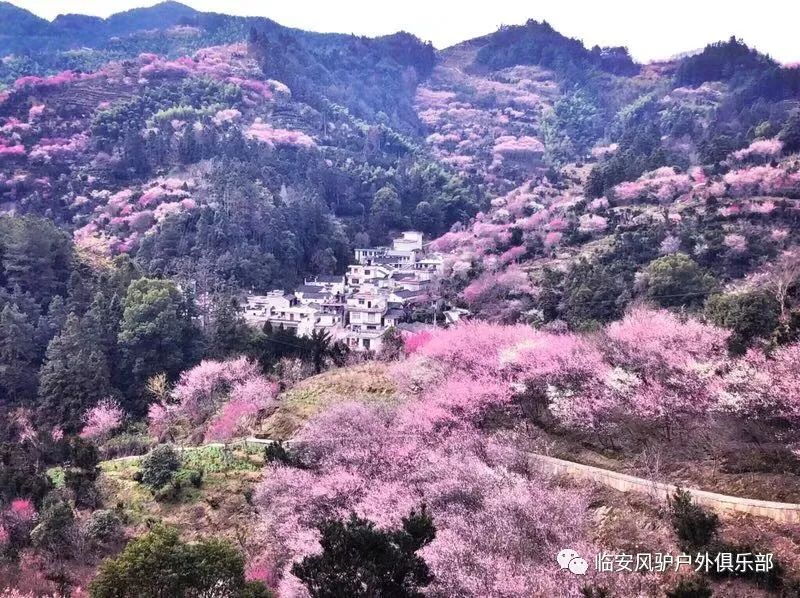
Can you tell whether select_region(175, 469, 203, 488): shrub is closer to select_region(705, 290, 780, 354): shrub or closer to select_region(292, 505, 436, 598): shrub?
select_region(292, 505, 436, 598): shrub

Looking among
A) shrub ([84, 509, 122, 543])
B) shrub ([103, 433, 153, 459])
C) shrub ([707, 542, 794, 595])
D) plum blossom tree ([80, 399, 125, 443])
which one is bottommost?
plum blossom tree ([80, 399, 125, 443])

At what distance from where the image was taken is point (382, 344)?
37.5 meters

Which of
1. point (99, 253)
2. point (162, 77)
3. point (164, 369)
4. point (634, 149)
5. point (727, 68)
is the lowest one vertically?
point (164, 369)

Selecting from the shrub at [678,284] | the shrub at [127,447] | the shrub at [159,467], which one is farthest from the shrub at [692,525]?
the shrub at [127,447]

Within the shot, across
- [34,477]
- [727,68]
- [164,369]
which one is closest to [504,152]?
[727,68]

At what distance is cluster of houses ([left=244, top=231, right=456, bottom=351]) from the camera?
1891 inches

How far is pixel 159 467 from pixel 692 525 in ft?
63.9

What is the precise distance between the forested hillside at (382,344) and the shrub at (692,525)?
7 centimetres

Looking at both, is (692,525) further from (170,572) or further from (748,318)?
(748,318)

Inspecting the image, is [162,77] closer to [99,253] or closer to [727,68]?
[99,253]

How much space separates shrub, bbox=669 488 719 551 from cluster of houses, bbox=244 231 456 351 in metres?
29.7

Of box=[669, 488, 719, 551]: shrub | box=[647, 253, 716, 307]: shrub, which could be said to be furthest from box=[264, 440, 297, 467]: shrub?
box=[647, 253, 716, 307]: shrub

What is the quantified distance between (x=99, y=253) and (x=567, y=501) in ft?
182

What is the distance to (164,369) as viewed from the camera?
42.6 meters
